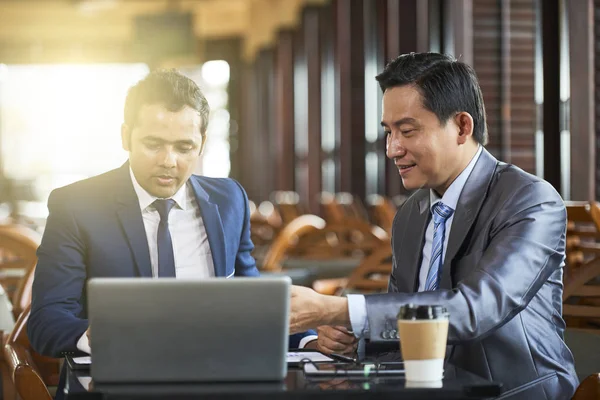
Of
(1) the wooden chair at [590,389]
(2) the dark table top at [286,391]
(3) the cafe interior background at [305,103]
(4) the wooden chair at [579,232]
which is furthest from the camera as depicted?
(3) the cafe interior background at [305,103]

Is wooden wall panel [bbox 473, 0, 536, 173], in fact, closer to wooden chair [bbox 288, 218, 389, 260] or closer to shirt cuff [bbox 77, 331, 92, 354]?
wooden chair [bbox 288, 218, 389, 260]

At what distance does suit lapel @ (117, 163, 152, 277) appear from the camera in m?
2.26

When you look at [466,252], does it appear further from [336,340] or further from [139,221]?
[139,221]

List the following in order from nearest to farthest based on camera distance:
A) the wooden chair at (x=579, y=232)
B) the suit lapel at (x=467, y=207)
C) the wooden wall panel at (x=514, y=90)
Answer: the suit lapel at (x=467, y=207), the wooden chair at (x=579, y=232), the wooden wall panel at (x=514, y=90)

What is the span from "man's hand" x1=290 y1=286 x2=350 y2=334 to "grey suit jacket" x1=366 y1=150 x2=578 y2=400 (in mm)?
50

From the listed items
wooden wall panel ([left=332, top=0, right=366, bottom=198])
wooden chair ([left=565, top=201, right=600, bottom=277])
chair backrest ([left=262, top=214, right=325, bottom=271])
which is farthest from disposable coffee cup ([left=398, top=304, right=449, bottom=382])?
wooden wall panel ([left=332, top=0, right=366, bottom=198])

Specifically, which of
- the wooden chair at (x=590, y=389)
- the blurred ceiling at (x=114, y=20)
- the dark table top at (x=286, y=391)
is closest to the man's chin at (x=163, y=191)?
the dark table top at (x=286, y=391)

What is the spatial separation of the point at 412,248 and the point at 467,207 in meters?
0.20

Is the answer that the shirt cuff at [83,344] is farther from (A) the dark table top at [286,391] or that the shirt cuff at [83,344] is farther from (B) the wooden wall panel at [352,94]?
(B) the wooden wall panel at [352,94]

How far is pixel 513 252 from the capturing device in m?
1.97

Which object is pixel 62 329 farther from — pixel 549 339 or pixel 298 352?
pixel 549 339

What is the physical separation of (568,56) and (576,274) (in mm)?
1975

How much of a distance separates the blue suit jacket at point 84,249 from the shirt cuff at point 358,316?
1.47ft

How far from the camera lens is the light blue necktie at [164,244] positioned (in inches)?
89.8
